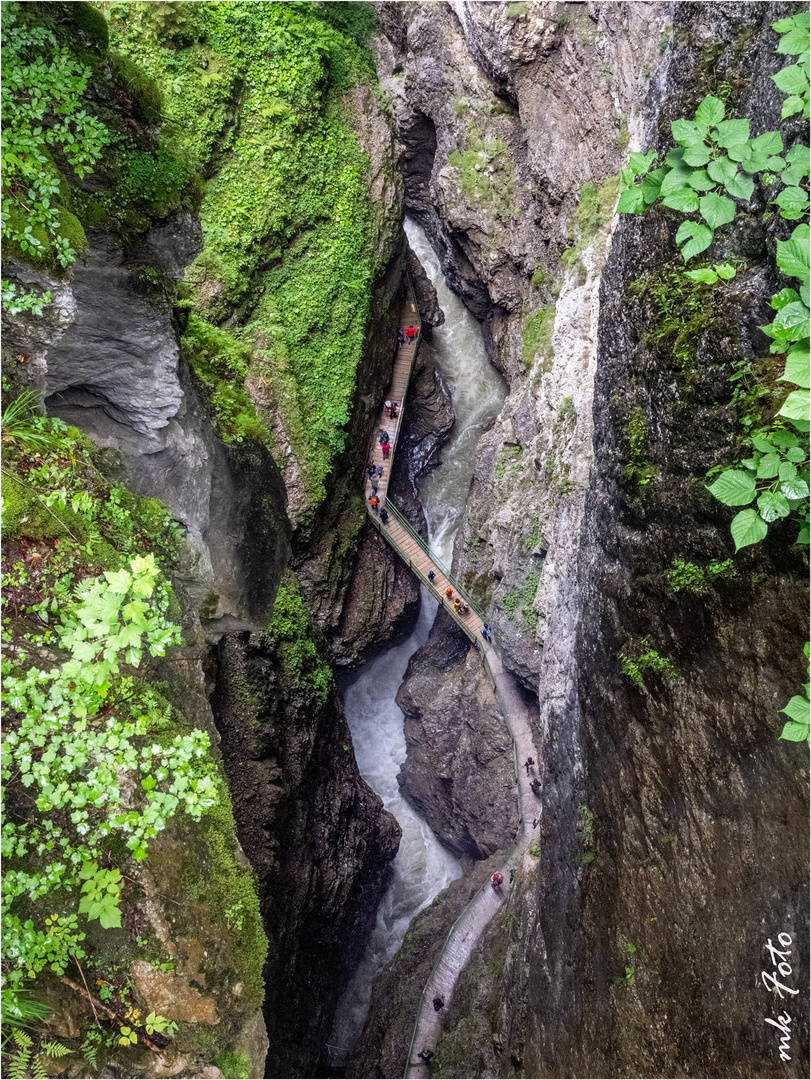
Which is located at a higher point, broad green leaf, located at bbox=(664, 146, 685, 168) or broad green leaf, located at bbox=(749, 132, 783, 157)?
broad green leaf, located at bbox=(664, 146, 685, 168)

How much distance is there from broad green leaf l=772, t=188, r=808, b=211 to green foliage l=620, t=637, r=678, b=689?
4.51 m

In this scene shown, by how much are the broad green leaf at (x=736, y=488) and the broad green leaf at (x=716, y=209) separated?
148cm

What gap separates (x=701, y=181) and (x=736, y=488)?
186 centimetres

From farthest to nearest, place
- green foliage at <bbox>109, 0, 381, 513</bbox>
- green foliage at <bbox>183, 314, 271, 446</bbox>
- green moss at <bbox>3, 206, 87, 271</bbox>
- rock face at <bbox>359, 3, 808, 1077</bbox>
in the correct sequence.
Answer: green foliage at <bbox>109, 0, 381, 513</bbox>, green foliage at <bbox>183, 314, 271, 446</bbox>, green moss at <bbox>3, 206, 87, 271</bbox>, rock face at <bbox>359, 3, 808, 1077</bbox>

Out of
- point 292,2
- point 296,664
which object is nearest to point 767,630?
point 296,664

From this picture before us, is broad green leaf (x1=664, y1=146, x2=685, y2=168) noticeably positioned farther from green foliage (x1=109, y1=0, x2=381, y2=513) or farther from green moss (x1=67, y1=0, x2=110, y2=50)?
green foliage (x1=109, y1=0, x2=381, y2=513)

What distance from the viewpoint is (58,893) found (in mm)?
5430

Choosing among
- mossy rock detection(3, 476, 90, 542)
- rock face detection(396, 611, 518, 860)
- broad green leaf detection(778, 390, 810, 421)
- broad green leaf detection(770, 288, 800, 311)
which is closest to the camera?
broad green leaf detection(778, 390, 810, 421)

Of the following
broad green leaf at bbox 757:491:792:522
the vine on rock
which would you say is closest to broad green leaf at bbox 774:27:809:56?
the vine on rock

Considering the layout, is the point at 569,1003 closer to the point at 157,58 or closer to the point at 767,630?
the point at 767,630

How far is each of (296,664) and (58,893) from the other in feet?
24.1

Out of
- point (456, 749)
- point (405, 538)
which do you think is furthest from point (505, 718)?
point (405, 538)

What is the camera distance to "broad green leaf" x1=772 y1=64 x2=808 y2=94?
373 centimetres

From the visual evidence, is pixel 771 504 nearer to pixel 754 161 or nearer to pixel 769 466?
pixel 769 466
